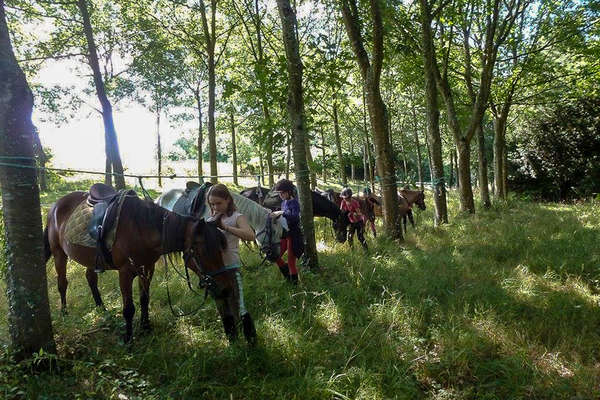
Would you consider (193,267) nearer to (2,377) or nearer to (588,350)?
(2,377)

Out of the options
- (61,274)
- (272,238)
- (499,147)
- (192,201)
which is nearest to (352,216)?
(272,238)

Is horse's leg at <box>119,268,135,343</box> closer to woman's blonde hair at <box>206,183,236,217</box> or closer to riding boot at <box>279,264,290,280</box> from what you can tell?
woman's blonde hair at <box>206,183,236,217</box>

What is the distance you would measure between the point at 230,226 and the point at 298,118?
2.54 m

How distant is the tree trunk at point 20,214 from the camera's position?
2758mm

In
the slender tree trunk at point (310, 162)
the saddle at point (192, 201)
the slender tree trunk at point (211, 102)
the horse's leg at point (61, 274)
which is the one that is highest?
the slender tree trunk at point (211, 102)

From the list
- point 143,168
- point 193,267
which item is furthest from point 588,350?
point 143,168

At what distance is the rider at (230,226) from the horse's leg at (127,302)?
1218 mm

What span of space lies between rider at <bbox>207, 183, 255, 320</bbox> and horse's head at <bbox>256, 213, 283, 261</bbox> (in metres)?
1.69

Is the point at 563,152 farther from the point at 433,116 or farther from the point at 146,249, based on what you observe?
the point at 146,249

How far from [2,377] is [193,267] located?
1.58 metres

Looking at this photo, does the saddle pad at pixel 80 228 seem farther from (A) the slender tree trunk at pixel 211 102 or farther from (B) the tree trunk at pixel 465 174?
(B) the tree trunk at pixel 465 174

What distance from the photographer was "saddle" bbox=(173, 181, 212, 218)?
539 cm

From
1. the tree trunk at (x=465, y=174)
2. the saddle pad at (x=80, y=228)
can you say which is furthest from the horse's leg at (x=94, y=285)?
the tree trunk at (x=465, y=174)

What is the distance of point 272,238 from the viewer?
17.5ft
